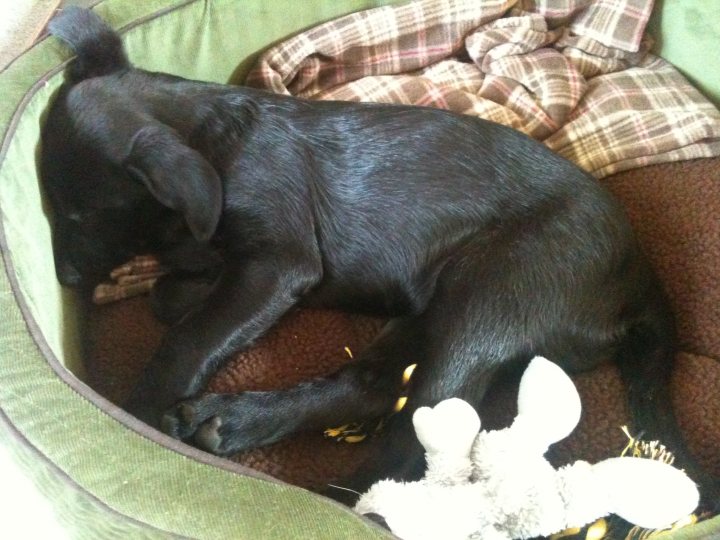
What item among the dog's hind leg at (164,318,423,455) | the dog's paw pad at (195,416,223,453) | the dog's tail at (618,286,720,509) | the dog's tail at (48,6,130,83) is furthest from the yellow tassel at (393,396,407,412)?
the dog's tail at (48,6,130,83)

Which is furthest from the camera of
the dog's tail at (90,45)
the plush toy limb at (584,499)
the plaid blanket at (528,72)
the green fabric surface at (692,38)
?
the green fabric surface at (692,38)

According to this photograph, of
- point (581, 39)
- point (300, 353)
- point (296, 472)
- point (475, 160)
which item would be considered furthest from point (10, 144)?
point (581, 39)

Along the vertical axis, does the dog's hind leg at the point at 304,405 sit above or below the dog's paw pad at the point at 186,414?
below

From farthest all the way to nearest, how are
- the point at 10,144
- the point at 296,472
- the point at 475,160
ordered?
the point at 475,160 → the point at 296,472 → the point at 10,144

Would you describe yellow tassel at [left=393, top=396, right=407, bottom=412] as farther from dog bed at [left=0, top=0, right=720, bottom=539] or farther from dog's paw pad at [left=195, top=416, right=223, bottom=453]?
dog's paw pad at [left=195, top=416, right=223, bottom=453]

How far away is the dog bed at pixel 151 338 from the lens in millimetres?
986

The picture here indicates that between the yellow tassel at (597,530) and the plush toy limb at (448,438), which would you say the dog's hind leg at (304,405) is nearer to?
the plush toy limb at (448,438)

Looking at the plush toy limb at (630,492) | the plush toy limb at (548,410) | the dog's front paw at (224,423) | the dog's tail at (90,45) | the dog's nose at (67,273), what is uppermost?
the dog's tail at (90,45)

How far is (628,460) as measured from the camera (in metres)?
1.11

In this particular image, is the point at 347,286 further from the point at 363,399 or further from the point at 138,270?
the point at 138,270

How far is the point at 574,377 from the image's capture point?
1.57 meters

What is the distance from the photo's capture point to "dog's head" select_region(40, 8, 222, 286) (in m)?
1.35

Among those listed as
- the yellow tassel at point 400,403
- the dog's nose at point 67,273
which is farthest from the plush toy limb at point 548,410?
the dog's nose at point 67,273

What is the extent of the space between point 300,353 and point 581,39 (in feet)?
4.85
